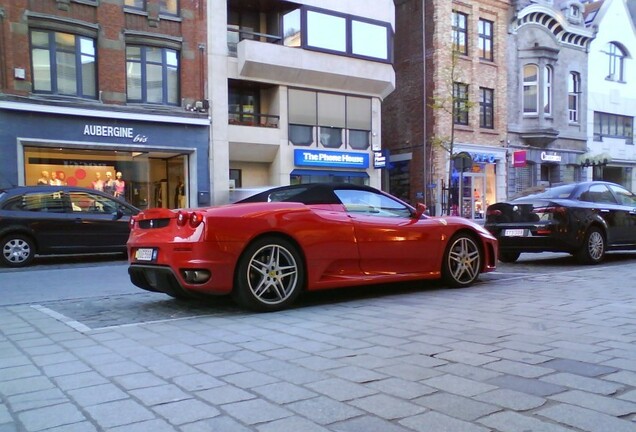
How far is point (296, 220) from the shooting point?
5.62 meters

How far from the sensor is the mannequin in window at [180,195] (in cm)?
2067

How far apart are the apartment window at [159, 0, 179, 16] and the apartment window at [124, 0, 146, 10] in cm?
62

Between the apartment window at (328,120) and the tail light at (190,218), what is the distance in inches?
686

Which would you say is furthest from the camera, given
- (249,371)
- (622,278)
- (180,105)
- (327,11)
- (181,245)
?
(327,11)

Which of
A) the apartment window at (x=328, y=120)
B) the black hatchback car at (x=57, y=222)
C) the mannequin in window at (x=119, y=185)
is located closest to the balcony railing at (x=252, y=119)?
the apartment window at (x=328, y=120)

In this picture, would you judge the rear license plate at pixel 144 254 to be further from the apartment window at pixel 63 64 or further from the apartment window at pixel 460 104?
the apartment window at pixel 460 104

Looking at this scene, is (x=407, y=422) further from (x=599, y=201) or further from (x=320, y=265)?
(x=599, y=201)

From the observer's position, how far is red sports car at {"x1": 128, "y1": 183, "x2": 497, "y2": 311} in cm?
518

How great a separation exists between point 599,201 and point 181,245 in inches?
317

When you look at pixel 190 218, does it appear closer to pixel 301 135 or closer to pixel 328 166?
pixel 301 135

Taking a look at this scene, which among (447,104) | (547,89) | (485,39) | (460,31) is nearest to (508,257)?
(447,104)

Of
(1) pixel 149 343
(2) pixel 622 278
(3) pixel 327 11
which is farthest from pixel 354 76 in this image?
(1) pixel 149 343

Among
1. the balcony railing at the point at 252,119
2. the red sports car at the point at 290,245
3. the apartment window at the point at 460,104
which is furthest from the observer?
the apartment window at the point at 460,104

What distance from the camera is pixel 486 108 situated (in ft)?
94.8
